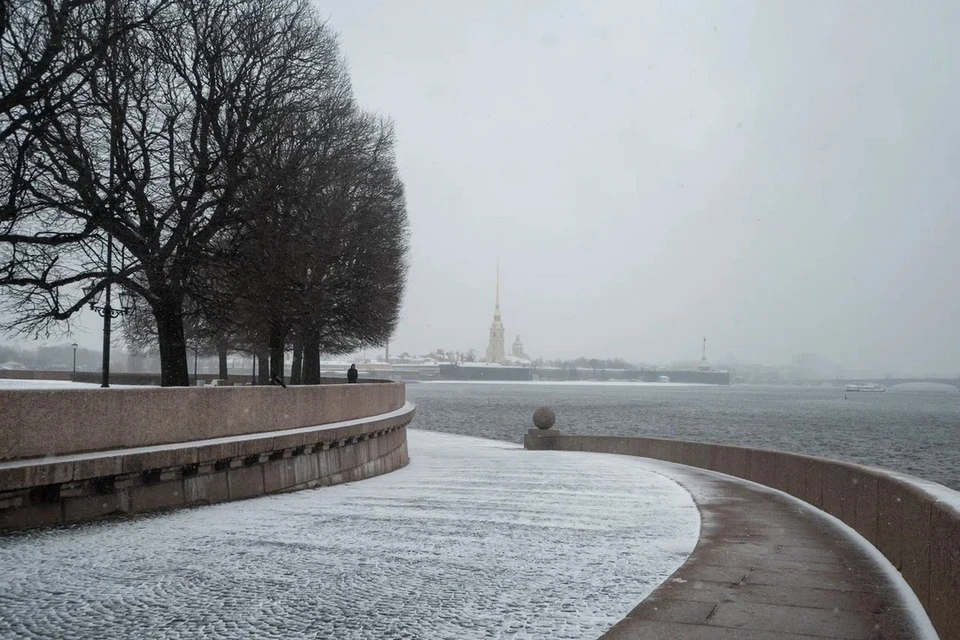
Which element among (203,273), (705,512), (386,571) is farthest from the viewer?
(203,273)

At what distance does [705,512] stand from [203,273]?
58.8ft

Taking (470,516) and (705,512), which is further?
(705,512)

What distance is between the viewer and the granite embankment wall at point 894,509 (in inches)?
242

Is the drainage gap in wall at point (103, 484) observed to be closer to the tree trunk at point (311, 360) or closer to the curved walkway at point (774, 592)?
the curved walkway at point (774, 592)

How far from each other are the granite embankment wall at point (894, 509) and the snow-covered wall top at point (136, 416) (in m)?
8.35

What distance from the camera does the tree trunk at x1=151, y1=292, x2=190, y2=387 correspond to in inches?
890

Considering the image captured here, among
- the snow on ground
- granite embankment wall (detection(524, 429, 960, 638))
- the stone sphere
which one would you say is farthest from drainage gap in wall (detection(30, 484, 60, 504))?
the stone sphere

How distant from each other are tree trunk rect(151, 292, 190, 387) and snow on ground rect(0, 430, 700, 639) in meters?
9.76

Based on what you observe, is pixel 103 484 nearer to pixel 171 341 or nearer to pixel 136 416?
pixel 136 416

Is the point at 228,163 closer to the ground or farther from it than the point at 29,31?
closer to the ground

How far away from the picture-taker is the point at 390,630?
255 inches

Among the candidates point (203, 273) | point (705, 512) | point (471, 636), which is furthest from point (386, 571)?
point (203, 273)

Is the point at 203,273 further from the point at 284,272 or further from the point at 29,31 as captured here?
the point at 29,31

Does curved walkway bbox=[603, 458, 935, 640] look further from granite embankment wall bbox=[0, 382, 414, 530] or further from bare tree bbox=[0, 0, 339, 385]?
bare tree bbox=[0, 0, 339, 385]
